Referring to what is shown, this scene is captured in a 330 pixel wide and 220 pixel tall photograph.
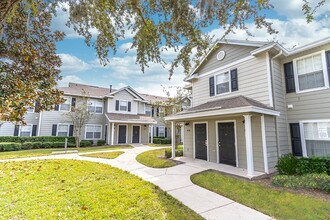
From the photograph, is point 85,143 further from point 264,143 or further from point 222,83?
point 264,143

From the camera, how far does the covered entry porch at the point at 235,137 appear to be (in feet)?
23.5

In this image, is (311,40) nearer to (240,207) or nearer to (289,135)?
(289,135)

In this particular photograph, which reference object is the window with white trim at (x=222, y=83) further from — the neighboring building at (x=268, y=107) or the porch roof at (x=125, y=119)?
the porch roof at (x=125, y=119)

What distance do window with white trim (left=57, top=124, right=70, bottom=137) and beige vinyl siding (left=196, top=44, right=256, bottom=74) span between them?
16.4 meters

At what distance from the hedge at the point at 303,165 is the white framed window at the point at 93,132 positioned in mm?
19149

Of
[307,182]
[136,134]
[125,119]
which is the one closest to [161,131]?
[136,134]

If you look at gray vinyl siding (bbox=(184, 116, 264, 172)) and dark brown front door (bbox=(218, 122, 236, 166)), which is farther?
dark brown front door (bbox=(218, 122, 236, 166))

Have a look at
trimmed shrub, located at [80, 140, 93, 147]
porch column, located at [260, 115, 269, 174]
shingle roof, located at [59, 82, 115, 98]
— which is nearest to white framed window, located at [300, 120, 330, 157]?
porch column, located at [260, 115, 269, 174]

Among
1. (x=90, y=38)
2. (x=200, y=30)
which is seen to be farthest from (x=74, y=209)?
(x=200, y=30)

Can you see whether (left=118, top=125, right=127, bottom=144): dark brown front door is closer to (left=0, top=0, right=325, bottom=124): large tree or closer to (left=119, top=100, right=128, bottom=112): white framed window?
(left=119, top=100, right=128, bottom=112): white framed window

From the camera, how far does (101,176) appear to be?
6777mm

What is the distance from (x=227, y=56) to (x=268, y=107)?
160 inches

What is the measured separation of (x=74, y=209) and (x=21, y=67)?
4.43 meters

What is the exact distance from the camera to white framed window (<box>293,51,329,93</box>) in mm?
7316
